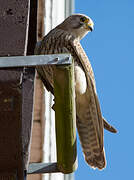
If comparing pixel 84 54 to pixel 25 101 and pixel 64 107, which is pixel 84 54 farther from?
pixel 64 107

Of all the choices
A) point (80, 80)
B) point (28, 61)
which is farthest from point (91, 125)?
point (28, 61)

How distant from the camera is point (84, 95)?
3.30 metres

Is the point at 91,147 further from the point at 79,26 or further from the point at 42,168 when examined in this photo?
the point at 79,26

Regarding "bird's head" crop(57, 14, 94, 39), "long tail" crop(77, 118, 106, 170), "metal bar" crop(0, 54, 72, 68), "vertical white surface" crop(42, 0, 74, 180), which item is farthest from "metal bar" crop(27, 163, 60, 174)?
"bird's head" crop(57, 14, 94, 39)

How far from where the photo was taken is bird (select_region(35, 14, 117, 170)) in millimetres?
3061

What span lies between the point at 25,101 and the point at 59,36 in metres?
1.11

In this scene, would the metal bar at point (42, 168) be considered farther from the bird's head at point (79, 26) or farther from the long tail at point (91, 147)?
the bird's head at point (79, 26)

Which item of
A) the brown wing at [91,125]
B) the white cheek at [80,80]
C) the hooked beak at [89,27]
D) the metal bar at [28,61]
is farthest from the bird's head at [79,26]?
the metal bar at [28,61]

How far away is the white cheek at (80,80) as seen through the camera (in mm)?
3145

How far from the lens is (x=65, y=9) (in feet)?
16.6

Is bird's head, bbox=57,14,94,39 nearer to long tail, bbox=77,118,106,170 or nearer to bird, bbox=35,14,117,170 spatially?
bird, bbox=35,14,117,170

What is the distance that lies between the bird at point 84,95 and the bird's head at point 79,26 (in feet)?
0.90

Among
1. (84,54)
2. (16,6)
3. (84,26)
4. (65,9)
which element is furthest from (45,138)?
(65,9)

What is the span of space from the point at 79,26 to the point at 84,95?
0.72 m
